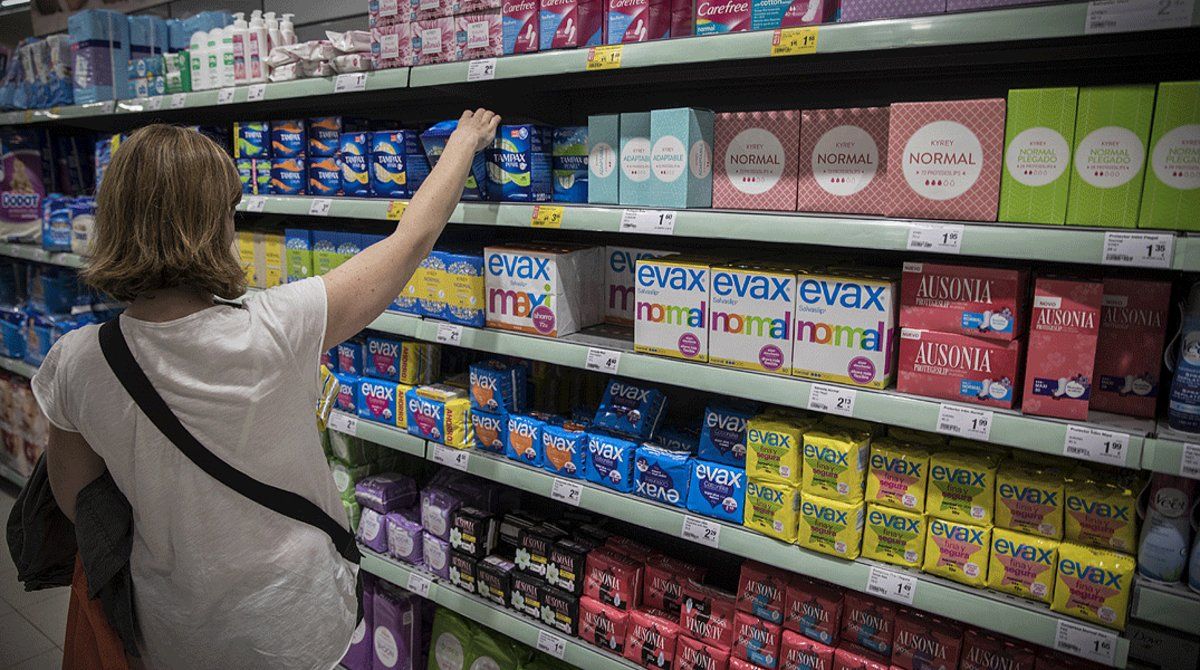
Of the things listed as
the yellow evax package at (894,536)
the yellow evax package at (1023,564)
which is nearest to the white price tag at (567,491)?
the yellow evax package at (894,536)

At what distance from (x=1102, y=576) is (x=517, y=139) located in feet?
5.48

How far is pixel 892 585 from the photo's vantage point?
1708mm

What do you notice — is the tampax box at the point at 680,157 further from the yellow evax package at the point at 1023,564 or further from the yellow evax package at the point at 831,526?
the yellow evax package at the point at 1023,564

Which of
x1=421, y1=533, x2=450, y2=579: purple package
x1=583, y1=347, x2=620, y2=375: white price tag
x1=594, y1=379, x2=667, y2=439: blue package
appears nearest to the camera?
x1=583, y1=347, x2=620, y2=375: white price tag

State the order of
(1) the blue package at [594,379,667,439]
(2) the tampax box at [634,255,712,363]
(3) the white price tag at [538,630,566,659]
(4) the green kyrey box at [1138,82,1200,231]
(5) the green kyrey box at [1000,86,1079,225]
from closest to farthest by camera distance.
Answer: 1. (4) the green kyrey box at [1138,82,1200,231]
2. (5) the green kyrey box at [1000,86,1079,225]
3. (2) the tampax box at [634,255,712,363]
4. (1) the blue package at [594,379,667,439]
5. (3) the white price tag at [538,630,566,659]

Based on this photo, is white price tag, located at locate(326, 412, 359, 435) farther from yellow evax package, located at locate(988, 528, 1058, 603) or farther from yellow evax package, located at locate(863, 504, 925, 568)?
yellow evax package, located at locate(988, 528, 1058, 603)

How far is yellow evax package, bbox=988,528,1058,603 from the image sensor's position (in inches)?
61.9

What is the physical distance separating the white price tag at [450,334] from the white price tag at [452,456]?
34 cm

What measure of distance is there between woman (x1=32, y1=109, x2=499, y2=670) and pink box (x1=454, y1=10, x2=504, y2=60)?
706 mm

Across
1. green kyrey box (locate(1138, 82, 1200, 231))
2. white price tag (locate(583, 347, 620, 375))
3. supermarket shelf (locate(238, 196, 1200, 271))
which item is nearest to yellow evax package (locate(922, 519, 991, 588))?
supermarket shelf (locate(238, 196, 1200, 271))

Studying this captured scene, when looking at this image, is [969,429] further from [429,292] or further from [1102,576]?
[429,292]

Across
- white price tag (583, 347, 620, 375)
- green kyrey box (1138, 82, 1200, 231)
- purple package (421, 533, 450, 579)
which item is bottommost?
purple package (421, 533, 450, 579)

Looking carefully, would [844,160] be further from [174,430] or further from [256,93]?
[256,93]

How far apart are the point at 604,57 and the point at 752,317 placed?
704 mm
